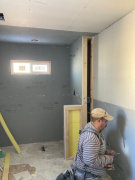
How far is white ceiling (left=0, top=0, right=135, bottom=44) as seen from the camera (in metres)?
1.79

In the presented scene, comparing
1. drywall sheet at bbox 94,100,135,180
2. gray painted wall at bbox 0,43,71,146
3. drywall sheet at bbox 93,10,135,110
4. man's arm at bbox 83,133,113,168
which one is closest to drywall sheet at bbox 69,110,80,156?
drywall sheet at bbox 93,10,135,110

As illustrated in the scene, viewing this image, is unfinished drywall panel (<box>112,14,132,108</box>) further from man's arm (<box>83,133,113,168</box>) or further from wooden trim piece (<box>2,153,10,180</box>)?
wooden trim piece (<box>2,153,10,180</box>)

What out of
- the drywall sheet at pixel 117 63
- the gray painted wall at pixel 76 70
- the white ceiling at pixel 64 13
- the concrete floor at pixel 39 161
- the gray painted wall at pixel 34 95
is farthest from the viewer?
the gray painted wall at pixel 34 95

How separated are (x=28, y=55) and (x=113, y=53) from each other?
2.23 metres

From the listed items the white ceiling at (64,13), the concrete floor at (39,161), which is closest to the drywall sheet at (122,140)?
the concrete floor at (39,161)

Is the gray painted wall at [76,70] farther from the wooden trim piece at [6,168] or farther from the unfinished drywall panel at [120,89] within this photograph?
the wooden trim piece at [6,168]

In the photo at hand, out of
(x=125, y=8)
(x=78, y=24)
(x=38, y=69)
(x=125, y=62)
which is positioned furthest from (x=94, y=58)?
(x=38, y=69)

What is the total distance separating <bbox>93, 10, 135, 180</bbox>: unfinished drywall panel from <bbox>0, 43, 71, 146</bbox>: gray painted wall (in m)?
1.52

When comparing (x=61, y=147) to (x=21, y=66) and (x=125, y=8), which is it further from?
(x=125, y=8)

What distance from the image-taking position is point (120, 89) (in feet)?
7.49

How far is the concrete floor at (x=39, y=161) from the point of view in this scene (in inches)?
108

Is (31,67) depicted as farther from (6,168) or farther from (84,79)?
(6,168)

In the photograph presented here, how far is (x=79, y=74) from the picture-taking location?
3420 millimetres

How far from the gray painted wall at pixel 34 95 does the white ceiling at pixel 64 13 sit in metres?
1.37
